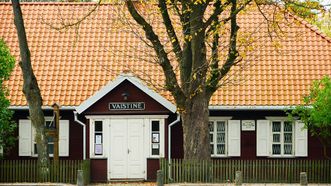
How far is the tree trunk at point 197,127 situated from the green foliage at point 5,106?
676 centimetres

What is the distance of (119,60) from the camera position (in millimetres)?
35656

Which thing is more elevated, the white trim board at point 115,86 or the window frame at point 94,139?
the white trim board at point 115,86

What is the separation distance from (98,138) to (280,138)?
7.43 metres

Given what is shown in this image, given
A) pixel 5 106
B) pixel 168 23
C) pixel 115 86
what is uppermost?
pixel 168 23

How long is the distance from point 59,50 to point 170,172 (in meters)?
9.97

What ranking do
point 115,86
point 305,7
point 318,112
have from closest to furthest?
point 305,7 → point 318,112 → point 115,86

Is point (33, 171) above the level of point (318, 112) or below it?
below

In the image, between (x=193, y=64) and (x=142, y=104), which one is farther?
(x=142, y=104)

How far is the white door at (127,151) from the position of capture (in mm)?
32625

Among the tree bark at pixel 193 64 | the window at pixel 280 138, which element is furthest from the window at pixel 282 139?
the tree bark at pixel 193 64

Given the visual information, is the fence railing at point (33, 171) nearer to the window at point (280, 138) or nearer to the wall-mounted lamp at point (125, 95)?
the wall-mounted lamp at point (125, 95)

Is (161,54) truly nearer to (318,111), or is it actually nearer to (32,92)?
(32,92)

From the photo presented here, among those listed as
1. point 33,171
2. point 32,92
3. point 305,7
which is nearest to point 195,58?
point 305,7

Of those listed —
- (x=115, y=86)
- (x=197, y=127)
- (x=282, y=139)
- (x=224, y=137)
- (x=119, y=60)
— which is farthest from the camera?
(x=119, y=60)
